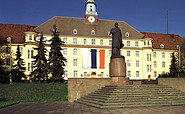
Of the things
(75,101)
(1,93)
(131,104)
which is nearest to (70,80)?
(75,101)

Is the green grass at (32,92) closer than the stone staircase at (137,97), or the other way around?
the stone staircase at (137,97)

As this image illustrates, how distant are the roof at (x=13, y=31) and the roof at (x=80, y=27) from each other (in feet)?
15.2

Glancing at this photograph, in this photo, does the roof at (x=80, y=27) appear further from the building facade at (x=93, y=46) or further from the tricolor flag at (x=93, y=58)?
the tricolor flag at (x=93, y=58)

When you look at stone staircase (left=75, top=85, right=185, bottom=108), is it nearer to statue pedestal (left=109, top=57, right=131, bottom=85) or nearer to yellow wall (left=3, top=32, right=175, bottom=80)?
statue pedestal (left=109, top=57, right=131, bottom=85)

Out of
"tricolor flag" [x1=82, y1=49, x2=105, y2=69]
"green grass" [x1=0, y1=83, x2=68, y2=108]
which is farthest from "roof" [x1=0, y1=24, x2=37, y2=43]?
"green grass" [x1=0, y1=83, x2=68, y2=108]

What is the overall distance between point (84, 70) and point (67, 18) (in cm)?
1526

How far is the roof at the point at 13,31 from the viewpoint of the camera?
48.6 m

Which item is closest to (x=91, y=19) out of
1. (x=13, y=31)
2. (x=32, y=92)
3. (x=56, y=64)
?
(x=13, y=31)

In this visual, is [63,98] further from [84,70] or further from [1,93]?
[84,70]

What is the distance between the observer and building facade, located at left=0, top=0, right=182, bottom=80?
49.6 metres

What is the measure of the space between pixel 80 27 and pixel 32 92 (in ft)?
103

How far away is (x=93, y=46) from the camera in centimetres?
5125

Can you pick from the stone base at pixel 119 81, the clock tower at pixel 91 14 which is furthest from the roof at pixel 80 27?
the stone base at pixel 119 81

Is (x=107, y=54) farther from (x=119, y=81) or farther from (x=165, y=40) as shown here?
(x=119, y=81)
